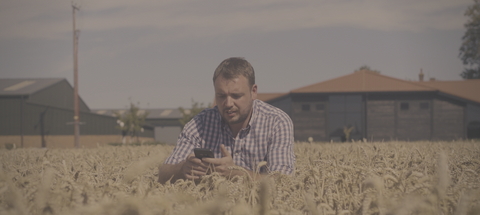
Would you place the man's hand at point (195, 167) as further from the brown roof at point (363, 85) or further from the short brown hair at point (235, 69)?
the brown roof at point (363, 85)

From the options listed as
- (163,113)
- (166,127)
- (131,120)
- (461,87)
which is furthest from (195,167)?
(163,113)

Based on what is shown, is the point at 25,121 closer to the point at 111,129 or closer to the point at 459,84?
the point at 111,129

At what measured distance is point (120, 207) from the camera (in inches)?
A: 34.4

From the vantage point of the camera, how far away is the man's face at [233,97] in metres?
3.16

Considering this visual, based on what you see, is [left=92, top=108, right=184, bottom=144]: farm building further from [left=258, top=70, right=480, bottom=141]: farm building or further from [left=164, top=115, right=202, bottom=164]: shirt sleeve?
[left=164, top=115, right=202, bottom=164]: shirt sleeve

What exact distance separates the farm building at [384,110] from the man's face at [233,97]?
3599 centimetres

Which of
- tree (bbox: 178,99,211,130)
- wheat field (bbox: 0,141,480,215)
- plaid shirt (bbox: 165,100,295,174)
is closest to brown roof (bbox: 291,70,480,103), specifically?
tree (bbox: 178,99,211,130)

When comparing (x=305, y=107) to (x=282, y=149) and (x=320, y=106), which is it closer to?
(x=320, y=106)

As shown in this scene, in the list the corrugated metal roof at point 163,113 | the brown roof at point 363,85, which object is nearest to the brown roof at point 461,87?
the brown roof at point 363,85

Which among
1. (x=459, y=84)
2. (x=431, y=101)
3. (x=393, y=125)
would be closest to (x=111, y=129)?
(x=393, y=125)

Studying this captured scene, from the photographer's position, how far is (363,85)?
3847 centimetres

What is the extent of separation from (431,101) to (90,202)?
42.8 meters

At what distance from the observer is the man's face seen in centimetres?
316

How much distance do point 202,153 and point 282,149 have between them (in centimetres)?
88
